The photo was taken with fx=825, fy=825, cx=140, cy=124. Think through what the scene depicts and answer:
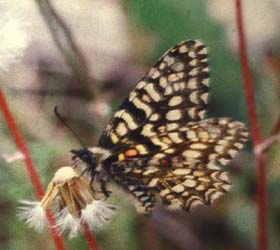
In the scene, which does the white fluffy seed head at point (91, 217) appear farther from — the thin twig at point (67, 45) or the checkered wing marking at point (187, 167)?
the thin twig at point (67, 45)

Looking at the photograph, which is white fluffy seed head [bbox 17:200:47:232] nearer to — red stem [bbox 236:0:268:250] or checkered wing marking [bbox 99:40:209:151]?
checkered wing marking [bbox 99:40:209:151]

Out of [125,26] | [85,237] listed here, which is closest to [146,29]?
[125,26]

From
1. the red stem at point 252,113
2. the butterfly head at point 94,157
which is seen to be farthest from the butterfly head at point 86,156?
the red stem at point 252,113

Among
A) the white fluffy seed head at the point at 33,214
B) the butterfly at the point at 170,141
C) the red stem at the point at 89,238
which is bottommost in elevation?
the red stem at the point at 89,238

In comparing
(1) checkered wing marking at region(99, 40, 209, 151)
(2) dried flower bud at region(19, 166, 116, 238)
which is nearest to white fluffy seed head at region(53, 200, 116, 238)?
(2) dried flower bud at region(19, 166, 116, 238)

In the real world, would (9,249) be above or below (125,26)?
below

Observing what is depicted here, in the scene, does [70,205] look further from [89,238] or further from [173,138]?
[173,138]

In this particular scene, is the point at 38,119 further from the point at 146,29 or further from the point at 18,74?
the point at 146,29
